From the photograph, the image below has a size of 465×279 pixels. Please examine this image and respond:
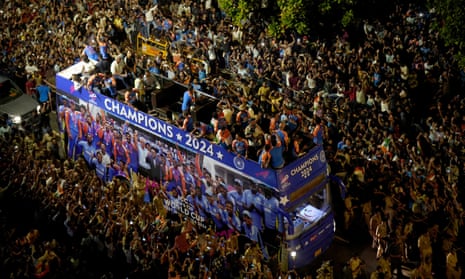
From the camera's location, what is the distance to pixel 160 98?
71.6 feet

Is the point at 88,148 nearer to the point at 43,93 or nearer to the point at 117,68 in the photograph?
the point at 117,68

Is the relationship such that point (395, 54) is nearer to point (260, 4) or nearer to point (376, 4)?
point (376, 4)

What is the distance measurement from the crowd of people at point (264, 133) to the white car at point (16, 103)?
1.11 meters

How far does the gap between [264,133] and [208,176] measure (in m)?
1.68

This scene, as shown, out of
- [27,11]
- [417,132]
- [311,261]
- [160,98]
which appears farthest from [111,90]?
[27,11]

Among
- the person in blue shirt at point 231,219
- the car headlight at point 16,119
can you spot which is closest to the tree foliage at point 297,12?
the car headlight at point 16,119

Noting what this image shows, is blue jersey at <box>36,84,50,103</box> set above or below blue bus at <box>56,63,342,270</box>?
below

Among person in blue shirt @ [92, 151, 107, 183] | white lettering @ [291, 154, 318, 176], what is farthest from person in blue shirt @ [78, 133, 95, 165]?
white lettering @ [291, 154, 318, 176]

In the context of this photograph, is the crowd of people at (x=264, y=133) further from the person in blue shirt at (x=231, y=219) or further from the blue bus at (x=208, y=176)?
the person in blue shirt at (x=231, y=219)

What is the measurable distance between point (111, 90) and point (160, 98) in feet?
4.61

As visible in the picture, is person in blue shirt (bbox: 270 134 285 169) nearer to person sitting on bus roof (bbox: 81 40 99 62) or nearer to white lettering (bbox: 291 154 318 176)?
white lettering (bbox: 291 154 318 176)

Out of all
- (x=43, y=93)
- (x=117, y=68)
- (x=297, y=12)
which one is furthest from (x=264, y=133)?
(x=43, y=93)

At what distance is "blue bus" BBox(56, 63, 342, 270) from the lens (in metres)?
18.9

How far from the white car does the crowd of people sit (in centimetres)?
111
